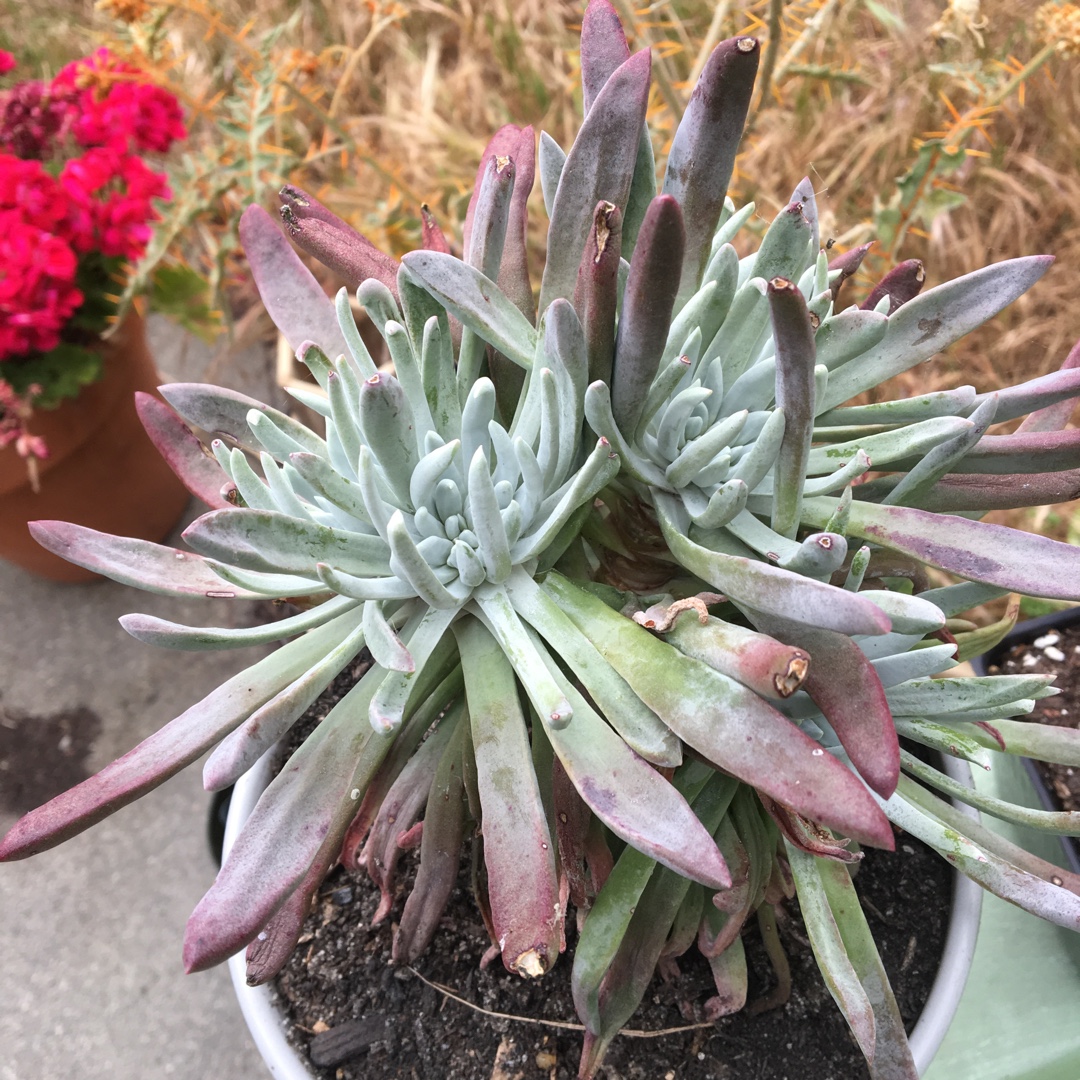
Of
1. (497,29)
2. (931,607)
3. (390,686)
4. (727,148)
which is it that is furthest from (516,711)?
(497,29)

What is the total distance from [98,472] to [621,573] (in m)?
1.31

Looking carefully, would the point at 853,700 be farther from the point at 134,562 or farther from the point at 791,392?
the point at 134,562

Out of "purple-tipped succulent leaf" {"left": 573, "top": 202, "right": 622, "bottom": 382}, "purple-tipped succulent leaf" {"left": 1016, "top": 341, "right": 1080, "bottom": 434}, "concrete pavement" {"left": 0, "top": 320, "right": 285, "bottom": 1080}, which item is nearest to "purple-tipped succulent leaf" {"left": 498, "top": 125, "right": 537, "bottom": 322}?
"purple-tipped succulent leaf" {"left": 573, "top": 202, "right": 622, "bottom": 382}

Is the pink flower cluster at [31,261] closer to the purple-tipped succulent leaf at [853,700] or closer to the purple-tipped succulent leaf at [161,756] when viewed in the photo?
the purple-tipped succulent leaf at [161,756]

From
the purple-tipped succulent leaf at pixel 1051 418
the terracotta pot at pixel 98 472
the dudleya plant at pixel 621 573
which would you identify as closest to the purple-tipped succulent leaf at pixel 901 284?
the dudleya plant at pixel 621 573

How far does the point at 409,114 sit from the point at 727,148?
1.61 m

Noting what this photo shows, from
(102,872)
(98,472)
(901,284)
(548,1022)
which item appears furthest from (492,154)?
(102,872)

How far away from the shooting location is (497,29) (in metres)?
2.12

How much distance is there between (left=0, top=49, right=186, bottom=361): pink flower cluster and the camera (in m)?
1.29

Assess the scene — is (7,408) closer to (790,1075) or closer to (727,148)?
(727,148)

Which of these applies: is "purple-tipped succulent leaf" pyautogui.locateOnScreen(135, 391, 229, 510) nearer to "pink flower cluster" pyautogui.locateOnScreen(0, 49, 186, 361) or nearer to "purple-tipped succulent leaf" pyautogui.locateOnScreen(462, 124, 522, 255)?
"purple-tipped succulent leaf" pyautogui.locateOnScreen(462, 124, 522, 255)

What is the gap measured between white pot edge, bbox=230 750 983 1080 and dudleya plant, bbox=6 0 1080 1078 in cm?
10

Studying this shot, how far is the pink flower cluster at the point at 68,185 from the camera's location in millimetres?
1290

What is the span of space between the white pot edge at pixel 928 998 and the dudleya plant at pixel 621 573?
4.1 inches
